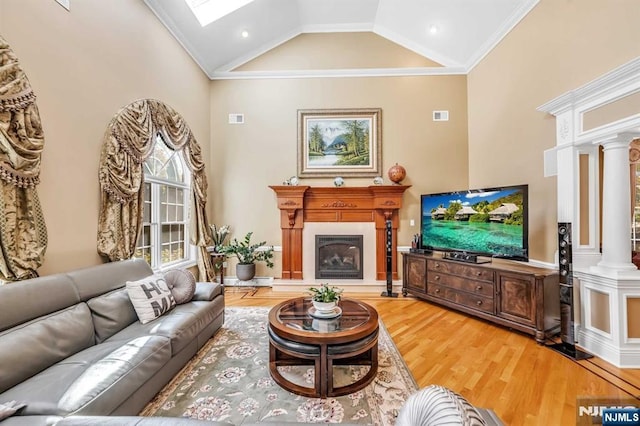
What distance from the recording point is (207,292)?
2818 millimetres

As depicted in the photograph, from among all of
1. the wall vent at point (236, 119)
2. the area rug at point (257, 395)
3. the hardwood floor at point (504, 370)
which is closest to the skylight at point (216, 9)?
the wall vent at point (236, 119)

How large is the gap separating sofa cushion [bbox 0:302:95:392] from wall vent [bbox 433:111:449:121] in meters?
5.51

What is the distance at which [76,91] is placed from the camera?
2.44 m

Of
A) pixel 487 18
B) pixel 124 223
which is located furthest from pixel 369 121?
pixel 124 223

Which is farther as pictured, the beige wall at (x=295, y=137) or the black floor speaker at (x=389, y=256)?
the beige wall at (x=295, y=137)

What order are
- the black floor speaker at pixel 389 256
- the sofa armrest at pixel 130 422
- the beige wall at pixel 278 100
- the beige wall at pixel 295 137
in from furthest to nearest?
the beige wall at pixel 295 137 < the black floor speaker at pixel 389 256 < the beige wall at pixel 278 100 < the sofa armrest at pixel 130 422

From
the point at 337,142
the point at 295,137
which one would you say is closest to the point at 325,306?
the point at 337,142

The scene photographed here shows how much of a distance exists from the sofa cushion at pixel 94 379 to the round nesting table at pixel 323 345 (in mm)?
864

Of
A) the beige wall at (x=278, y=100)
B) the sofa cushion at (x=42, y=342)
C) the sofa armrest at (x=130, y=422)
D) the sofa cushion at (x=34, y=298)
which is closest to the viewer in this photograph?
the sofa armrest at (x=130, y=422)

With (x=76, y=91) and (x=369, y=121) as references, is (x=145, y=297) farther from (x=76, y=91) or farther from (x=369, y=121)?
(x=369, y=121)

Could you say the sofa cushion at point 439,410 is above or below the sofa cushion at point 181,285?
above

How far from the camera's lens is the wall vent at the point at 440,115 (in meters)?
4.85

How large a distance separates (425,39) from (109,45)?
467cm

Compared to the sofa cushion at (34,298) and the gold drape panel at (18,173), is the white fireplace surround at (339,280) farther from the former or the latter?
the gold drape panel at (18,173)
